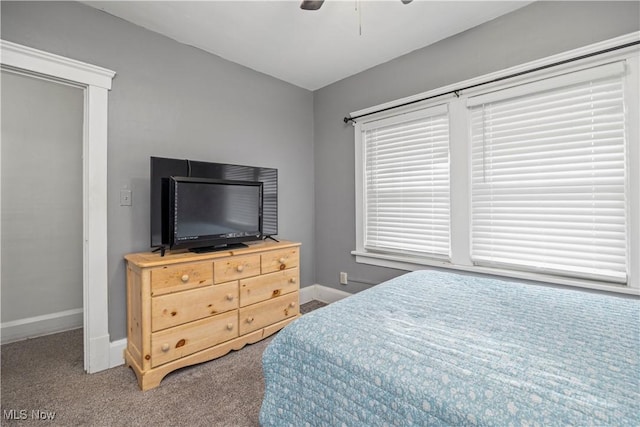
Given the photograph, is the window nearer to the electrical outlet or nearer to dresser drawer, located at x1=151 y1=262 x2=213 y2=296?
the electrical outlet

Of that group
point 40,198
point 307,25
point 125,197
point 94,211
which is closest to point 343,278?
point 125,197

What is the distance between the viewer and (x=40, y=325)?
2668 mm

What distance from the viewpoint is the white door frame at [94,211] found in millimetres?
2020

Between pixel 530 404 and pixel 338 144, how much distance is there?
2.90m

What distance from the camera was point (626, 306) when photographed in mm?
1356

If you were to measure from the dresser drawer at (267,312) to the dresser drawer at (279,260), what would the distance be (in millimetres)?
276

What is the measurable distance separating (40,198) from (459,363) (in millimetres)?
3658

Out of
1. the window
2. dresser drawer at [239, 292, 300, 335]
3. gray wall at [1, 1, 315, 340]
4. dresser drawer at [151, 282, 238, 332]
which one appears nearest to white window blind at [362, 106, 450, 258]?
the window

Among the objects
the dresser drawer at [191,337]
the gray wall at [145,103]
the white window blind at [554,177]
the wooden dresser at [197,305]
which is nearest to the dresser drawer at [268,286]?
the wooden dresser at [197,305]

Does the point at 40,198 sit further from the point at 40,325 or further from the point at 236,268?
the point at 236,268

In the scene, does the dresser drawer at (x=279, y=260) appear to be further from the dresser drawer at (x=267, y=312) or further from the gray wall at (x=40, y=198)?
the gray wall at (x=40, y=198)

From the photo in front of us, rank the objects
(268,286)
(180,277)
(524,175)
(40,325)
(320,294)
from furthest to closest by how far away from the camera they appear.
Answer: (320,294) < (40,325) < (268,286) < (524,175) < (180,277)

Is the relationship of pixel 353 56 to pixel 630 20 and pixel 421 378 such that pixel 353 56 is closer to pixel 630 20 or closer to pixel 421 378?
pixel 630 20

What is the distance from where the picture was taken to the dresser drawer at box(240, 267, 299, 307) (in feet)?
7.72
